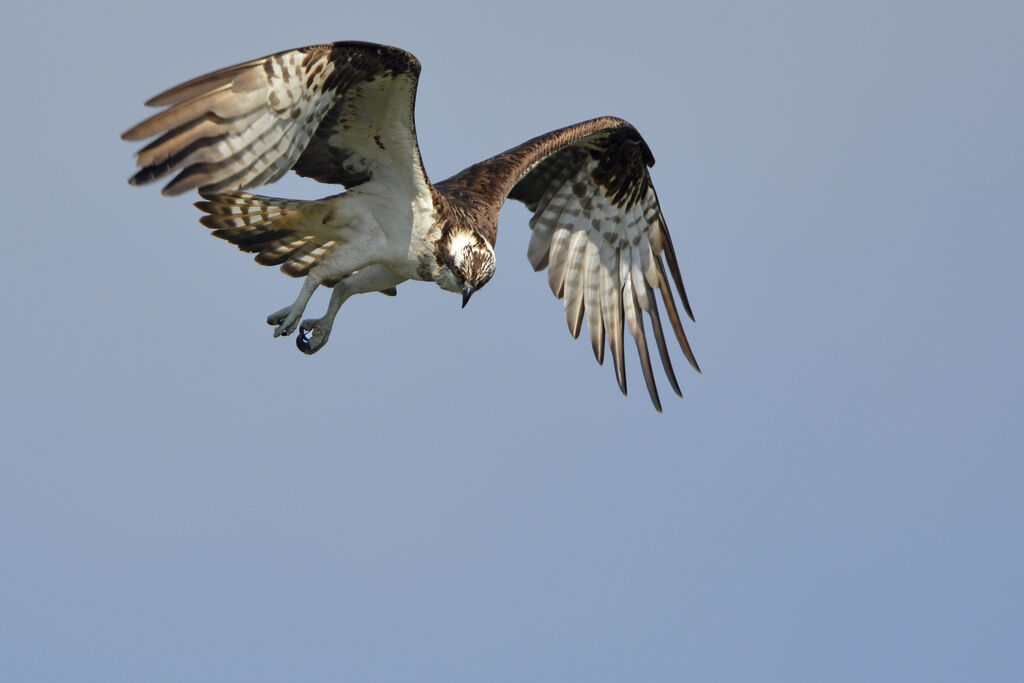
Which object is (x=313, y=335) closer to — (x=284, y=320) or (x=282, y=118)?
(x=284, y=320)

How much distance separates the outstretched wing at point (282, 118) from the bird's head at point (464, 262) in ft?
2.26

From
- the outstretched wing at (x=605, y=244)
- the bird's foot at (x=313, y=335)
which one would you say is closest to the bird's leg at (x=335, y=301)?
the bird's foot at (x=313, y=335)

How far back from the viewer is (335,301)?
10.3m

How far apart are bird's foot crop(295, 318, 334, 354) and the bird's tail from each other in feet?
1.72

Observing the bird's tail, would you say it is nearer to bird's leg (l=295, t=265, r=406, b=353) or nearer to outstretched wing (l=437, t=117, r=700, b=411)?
bird's leg (l=295, t=265, r=406, b=353)

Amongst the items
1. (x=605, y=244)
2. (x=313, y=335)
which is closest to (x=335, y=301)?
(x=313, y=335)

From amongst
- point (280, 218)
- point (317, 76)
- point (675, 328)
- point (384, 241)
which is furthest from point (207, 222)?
point (675, 328)

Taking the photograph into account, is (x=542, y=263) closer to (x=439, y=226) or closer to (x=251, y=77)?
(x=439, y=226)

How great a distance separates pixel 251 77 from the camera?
316 inches

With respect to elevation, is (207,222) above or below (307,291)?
above

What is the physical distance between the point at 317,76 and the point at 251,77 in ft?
1.72

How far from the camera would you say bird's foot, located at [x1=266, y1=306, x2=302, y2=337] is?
33.0ft

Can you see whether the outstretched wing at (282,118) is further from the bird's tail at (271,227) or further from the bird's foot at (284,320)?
the bird's foot at (284,320)

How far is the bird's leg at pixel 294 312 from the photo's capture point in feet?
33.0
